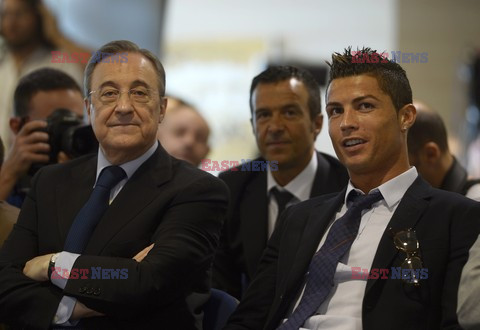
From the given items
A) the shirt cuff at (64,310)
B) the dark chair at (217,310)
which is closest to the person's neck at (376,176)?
Result: the dark chair at (217,310)

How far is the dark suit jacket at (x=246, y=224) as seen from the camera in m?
3.49

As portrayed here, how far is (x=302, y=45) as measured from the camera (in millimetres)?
9211

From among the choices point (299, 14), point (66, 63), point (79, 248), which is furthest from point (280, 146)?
point (299, 14)

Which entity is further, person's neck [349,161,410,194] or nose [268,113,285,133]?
nose [268,113,285,133]

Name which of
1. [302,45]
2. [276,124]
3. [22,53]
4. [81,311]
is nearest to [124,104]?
[81,311]

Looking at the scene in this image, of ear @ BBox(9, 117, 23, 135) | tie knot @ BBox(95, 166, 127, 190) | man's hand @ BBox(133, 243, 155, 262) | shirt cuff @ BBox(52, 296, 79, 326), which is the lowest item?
shirt cuff @ BBox(52, 296, 79, 326)

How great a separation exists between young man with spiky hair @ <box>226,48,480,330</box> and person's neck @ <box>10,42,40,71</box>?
4362 millimetres

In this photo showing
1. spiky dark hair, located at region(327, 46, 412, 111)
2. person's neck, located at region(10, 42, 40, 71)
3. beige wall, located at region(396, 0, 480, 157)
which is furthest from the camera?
beige wall, located at region(396, 0, 480, 157)

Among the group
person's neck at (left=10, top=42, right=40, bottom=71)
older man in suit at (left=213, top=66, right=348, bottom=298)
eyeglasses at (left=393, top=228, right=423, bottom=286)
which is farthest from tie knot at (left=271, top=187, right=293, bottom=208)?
person's neck at (left=10, top=42, right=40, bottom=71)

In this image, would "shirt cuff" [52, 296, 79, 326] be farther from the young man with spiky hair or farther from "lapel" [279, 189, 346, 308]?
"lapel" [279, 189, 346, 308]

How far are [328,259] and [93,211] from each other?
88 centimetres

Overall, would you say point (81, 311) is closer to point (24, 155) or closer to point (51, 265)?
point (51, 265)

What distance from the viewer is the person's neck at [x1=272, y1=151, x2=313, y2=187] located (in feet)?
12.2

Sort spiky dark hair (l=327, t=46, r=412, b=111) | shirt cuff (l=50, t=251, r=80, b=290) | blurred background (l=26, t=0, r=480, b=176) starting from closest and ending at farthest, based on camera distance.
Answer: shirt cuff (l=50, t=251, r=80, b=290) → spiky dark hair (l=327, t=46, r=412, b=111) → blurred background (l=26, t=0, r=480, b=176)
